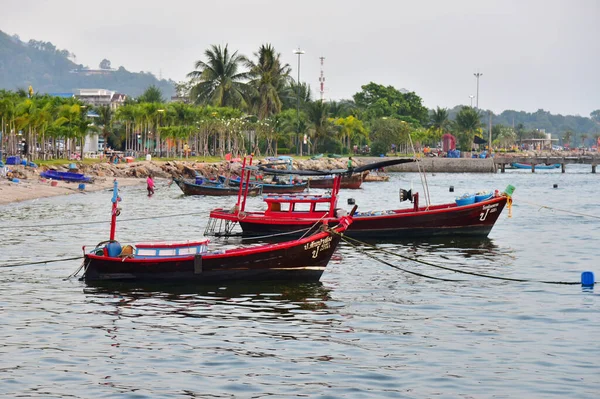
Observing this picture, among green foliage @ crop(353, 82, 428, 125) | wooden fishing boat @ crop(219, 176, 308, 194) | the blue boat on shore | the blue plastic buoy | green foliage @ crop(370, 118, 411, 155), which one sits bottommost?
the blue plastic buoy

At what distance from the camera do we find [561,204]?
246ft

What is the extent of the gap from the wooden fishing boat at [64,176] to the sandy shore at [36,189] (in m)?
0.99

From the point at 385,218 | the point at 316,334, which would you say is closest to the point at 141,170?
the point at 385,218

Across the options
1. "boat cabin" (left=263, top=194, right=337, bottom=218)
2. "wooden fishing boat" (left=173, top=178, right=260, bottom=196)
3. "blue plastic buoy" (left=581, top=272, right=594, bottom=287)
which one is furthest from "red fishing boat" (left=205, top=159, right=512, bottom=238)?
"wooden fishing boat" (left=173, top=178, right=260, bottom=196)

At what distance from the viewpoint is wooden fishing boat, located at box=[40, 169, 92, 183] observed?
82375 millimetres

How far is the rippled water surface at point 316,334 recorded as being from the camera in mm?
17281

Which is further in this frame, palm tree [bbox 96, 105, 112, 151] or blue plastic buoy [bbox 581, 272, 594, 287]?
palm tree [bbox 96, 105, 112, 151]

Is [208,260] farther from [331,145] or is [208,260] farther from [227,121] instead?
[331,145]

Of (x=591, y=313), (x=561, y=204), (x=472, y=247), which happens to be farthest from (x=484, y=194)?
(x=561, y=204)

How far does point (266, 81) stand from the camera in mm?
138375

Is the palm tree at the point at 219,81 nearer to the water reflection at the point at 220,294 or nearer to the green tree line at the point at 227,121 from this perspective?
the green tree line at the point at 227,121

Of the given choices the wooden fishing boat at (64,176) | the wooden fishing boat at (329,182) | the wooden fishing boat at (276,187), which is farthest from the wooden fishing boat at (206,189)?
the wooden fishing boat at (64,176)

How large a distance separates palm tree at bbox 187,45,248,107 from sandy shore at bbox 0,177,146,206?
47.4 meters

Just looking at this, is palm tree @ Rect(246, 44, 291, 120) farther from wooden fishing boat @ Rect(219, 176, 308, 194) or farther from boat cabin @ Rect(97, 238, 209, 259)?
boat cabin @ Rect(97, 238, 209, 259)
